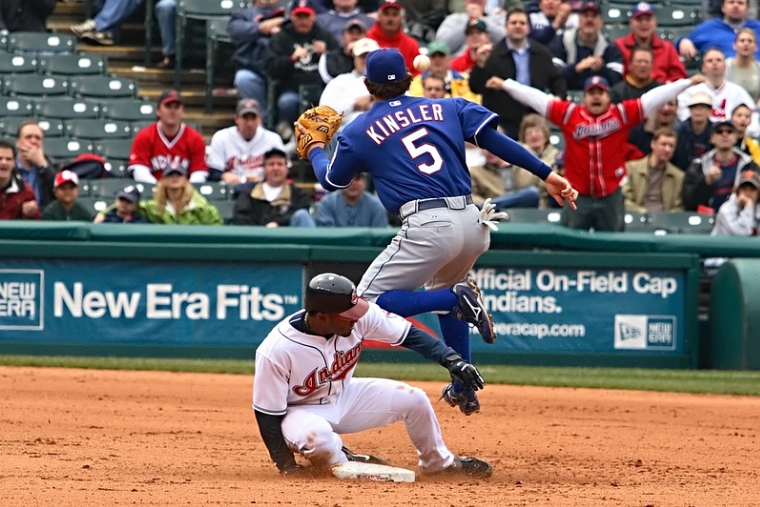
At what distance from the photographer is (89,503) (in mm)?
5758

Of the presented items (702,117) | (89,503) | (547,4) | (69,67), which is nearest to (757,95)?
(702,117)

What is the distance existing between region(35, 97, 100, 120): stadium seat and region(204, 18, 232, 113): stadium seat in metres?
1.57

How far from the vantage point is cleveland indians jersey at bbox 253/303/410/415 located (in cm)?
662

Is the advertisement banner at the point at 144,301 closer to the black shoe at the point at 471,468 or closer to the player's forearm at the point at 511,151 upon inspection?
the player's forearm at the point at 511,151

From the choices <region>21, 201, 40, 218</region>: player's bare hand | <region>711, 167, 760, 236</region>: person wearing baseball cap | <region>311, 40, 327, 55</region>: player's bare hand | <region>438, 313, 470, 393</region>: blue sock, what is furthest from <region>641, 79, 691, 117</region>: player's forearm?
<region>21, 201, 40, 218</region>: player's bare hand

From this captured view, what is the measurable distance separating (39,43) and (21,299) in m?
4.87

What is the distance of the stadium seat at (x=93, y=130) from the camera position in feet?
48.8

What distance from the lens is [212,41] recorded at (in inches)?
629

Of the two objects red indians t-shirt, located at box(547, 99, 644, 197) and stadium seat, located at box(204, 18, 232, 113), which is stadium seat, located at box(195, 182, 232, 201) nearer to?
stadium seat, located at box(204, 18, 232, 113)

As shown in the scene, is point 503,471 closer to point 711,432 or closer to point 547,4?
point 711,432

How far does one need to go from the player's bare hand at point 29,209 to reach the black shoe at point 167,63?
4.66 metres

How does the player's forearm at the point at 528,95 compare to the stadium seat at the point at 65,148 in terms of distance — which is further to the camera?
the stadium seat at the point at 65,148

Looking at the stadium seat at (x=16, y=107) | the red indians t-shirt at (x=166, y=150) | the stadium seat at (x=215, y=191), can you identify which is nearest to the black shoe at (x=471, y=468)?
the stadium seat at (x=215, y=191)

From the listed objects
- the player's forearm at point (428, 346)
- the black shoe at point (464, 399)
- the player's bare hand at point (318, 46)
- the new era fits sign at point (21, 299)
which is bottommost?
the new era fits sign at point (21, 299)
